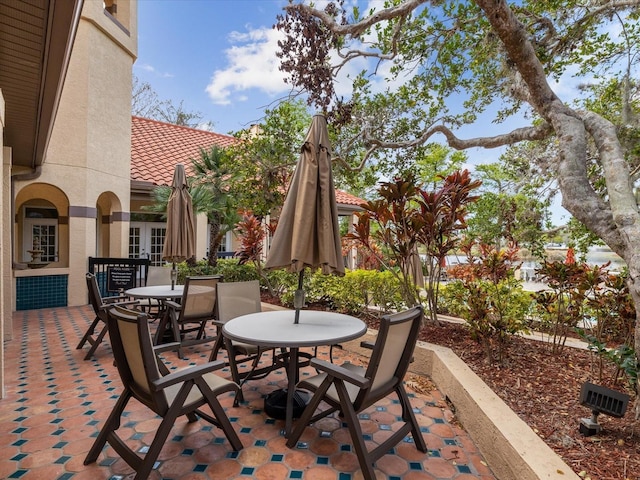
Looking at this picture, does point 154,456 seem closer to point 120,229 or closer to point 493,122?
point 493,122

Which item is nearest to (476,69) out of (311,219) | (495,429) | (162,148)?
(311,219)

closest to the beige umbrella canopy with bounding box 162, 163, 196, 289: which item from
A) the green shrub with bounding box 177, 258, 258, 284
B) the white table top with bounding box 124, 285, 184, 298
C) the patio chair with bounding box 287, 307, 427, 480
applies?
the white table top with bounding box 124, 285, 184, 298

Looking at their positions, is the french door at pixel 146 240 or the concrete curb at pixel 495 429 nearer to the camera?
the concrete curb at pixel 495 429

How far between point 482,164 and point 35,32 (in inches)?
879

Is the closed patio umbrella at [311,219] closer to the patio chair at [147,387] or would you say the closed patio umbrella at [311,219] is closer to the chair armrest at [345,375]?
the chair armrest at [345,375]

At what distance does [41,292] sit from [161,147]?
7150 mm

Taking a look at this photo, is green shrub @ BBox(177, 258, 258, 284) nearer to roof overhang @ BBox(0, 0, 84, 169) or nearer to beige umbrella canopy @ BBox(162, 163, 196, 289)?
beige umbrella canopy @ BBox(162, 163, 196, 289)

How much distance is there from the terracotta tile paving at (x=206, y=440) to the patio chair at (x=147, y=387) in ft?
0.64

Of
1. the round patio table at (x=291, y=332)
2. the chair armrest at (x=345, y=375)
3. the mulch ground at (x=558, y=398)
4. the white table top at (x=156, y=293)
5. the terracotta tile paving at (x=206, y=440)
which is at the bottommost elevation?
the terracotta tile paving at (x=206, y=440)

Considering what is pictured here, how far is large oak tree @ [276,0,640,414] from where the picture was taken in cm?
386

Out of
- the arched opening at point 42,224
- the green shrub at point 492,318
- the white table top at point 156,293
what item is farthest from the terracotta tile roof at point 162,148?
the green shrub at point 492,318

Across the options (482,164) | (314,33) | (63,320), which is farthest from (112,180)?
(482,164)

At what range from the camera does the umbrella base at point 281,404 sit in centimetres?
326

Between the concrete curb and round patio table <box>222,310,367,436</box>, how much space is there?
3.71 ft
